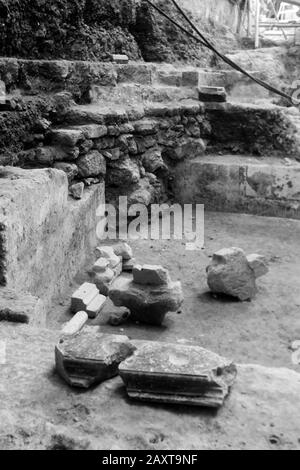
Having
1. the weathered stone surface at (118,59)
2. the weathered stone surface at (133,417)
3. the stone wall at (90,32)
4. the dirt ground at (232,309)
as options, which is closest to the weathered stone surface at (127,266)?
the dirt ground at (232,309)

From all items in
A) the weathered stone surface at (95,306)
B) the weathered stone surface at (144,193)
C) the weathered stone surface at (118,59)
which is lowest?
the weathered stone surface at (95,306)

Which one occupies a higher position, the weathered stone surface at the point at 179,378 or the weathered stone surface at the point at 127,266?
the weathered stone surface at the point at 179,378

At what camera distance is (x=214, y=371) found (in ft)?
6.11

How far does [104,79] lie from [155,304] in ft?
10.9

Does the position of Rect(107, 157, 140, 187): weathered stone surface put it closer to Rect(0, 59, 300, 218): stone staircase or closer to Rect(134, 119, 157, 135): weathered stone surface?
Rect(0, 59, 300, 218): stone staircase

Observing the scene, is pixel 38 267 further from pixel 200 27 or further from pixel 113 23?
pixel 200 27

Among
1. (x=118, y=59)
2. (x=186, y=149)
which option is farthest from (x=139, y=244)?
(x=118, y=59)

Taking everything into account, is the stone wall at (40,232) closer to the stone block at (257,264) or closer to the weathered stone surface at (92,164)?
the weathered stone surface at (92,164)

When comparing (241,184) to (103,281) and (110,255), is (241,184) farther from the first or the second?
(103,281)

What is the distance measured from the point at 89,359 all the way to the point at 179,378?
0.36 m

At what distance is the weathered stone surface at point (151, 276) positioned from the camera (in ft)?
11.4

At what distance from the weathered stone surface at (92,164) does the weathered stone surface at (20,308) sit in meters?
2.17

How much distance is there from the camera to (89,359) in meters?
1.95

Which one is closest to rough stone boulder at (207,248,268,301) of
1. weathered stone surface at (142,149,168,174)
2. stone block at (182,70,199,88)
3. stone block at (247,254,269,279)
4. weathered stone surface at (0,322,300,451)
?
stone block at (247,254,269,279)
